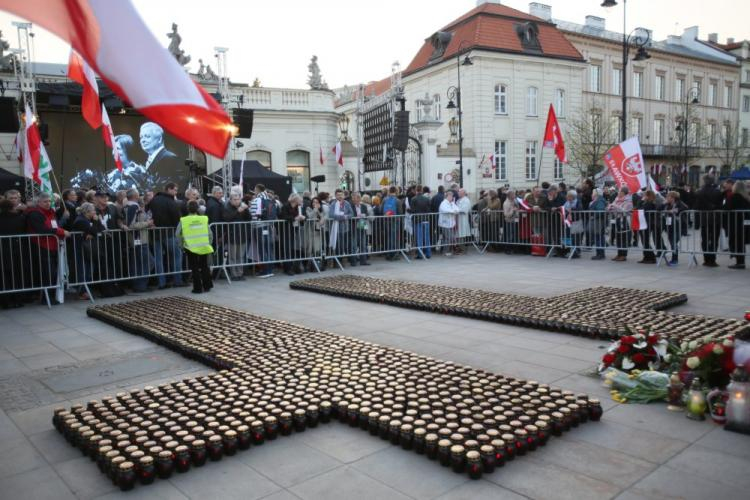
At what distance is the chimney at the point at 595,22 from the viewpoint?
172 feet

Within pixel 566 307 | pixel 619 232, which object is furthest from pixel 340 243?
pixel 566 307

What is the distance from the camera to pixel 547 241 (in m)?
15.9

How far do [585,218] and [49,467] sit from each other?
1376 centimetres

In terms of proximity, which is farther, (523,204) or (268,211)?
(523,204)

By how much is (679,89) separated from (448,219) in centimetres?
4937

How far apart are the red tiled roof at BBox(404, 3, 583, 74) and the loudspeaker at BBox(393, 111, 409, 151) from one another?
19729 mm

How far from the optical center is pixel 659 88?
54.0m

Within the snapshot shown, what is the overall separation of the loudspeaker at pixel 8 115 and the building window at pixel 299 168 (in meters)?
15.7

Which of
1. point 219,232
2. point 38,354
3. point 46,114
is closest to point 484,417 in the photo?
point 38,354

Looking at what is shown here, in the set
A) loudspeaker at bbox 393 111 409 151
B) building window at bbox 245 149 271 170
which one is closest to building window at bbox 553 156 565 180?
building window at bbox 245 149 271 170

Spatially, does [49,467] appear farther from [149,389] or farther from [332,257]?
[332,257]

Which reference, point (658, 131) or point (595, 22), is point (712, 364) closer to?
point (595, 22)

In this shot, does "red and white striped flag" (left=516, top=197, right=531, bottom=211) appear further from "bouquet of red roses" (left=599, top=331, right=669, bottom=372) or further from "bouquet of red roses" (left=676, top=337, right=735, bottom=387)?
"bouquet of red roses" (left=676, top=337, right=735, bottom=387)

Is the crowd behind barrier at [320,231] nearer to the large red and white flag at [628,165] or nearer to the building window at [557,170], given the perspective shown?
the large red and white flag at [628,165]
